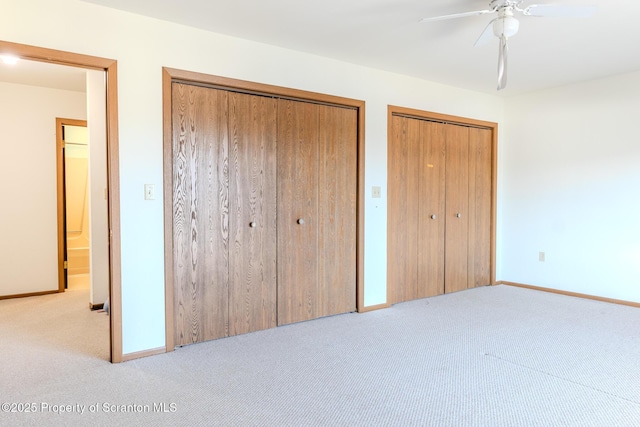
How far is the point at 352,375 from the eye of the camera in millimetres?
2322

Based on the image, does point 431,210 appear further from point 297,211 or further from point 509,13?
point 509,13

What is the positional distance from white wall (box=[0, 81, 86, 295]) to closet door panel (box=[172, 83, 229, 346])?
2.64 meters

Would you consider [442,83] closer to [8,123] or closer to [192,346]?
[192,346]

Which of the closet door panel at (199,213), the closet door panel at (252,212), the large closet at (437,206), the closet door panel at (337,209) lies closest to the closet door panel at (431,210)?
the large closet at (437,206)

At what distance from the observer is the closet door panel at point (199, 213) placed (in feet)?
9.00

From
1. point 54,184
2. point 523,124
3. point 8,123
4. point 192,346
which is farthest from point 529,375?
point 8,123

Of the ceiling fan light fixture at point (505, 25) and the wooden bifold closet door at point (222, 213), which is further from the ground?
the ceiling fan light fixture at point (505, 25)

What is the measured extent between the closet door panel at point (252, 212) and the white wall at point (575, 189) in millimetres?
3302

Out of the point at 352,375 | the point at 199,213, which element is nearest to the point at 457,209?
the point at 352,375

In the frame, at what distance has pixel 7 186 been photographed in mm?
4180

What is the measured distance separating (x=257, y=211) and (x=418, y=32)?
1.87 meters

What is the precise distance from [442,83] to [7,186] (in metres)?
4.98

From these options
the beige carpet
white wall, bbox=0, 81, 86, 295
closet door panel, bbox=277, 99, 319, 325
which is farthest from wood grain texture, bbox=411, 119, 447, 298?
white wall, bbox=0, 81, 86, 295

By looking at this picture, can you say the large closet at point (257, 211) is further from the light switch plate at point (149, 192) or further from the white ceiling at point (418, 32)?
the white ceiling at point (418, 32)
